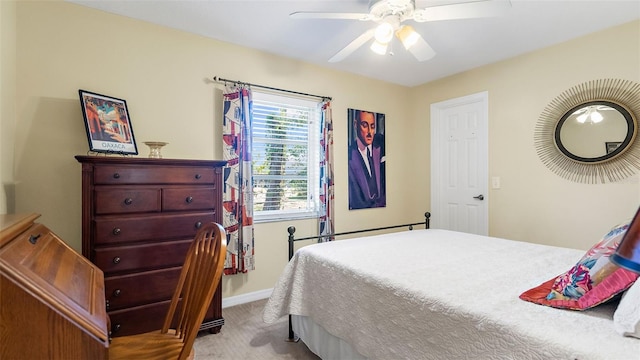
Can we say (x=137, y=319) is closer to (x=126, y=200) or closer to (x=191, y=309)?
(x=126, y=200)

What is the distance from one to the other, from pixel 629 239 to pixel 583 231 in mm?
2904

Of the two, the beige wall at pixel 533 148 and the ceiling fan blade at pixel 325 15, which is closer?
the ceiling fan blade at pixel 325 15

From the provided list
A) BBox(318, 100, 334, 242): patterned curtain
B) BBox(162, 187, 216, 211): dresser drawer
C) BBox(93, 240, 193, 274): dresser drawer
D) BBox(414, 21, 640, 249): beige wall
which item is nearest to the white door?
BBox(414, 21, 640, 249): beige wall

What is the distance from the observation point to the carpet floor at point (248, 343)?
2012 millimetres

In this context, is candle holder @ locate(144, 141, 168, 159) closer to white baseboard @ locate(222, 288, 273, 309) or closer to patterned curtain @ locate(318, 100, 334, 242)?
white baseboard @ locate(222, 288, 273, 309)

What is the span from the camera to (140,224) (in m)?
1.98

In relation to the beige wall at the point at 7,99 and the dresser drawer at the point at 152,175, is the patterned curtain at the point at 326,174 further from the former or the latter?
the beige wall at the point at 7,99

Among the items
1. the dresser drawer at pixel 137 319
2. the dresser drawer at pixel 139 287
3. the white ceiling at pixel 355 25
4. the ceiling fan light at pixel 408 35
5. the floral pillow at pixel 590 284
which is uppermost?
the white ceiling at pixel 355 25

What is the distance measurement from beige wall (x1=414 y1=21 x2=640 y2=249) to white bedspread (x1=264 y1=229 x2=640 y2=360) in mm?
1089

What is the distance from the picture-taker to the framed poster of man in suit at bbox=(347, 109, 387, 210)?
12.2 feet

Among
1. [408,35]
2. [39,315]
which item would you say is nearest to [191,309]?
[39,315]

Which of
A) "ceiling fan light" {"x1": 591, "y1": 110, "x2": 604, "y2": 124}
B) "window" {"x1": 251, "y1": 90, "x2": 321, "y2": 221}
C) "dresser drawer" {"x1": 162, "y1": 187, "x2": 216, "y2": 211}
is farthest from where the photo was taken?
"window" {"x1": 251, "y1": 90, "x2": 321, "y2": 221}

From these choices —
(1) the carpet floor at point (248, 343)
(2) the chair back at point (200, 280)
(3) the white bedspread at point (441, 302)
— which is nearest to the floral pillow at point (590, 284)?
(3) the white bedspread at point (441, 302)

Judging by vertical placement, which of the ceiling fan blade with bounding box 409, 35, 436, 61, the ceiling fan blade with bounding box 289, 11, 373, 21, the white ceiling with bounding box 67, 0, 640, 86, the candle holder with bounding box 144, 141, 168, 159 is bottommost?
the candle holder with bounding box 144, 141, 168, 159
